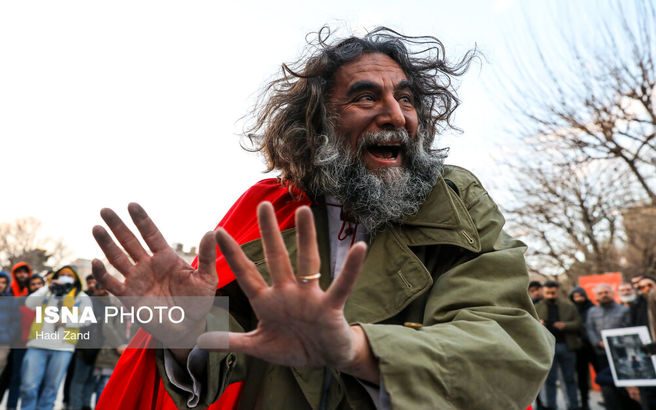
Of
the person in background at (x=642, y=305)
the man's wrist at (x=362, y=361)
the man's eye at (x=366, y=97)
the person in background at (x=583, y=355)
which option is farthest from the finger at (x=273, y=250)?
the person in background at (x=583, y=355)

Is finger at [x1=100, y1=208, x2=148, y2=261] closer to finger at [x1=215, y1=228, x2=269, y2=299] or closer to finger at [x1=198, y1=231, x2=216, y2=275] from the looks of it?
finger at [x1=198, y1=231, x2=216, y2=275]

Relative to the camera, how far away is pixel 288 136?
9.17ft

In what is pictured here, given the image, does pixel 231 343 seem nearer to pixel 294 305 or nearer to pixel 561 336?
pixel 294 305

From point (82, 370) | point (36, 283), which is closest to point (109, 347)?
point (82, 370)

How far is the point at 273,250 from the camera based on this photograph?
1348 millimetres

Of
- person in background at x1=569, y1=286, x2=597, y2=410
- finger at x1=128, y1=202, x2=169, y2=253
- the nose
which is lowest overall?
person in background at x1=569, y1=286, x2=597, y2=410

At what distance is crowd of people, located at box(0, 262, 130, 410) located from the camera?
6.11 m

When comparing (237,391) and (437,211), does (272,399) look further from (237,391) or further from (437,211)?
(437,211)

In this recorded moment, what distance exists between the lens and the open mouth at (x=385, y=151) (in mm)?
2490

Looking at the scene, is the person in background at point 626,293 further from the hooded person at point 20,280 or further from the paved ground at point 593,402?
the hooded person at point 20,280

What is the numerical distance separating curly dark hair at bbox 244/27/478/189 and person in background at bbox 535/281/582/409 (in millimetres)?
5700

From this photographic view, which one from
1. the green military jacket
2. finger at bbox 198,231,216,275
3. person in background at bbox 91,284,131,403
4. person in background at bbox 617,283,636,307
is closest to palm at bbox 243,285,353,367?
the green military jacket

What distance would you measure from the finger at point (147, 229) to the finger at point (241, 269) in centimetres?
40

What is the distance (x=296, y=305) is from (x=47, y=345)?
18.8 feet
